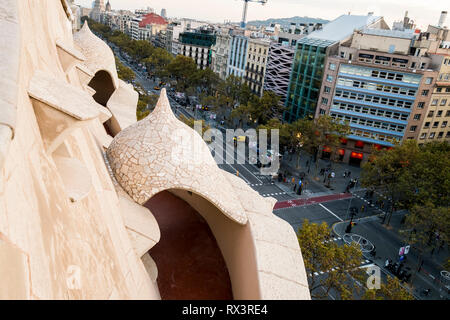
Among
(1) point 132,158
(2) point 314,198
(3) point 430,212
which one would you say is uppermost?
(1) point 132,158

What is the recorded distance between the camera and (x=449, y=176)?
29.0m

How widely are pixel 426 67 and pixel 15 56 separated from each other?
51.6 m

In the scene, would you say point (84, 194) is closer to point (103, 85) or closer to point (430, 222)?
point (103, 85)

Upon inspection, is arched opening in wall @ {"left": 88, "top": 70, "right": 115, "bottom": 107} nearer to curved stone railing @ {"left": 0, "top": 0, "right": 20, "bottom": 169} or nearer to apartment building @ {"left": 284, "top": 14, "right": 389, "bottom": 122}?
curved stone railing @ {"left": 0, "top": 0, "right": 20, "bottom": 169}

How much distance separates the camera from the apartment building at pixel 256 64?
208 feet

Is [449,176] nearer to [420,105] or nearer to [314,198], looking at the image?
[314,198]

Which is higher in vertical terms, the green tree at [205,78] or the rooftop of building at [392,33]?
the rooftop of building at [392,33]

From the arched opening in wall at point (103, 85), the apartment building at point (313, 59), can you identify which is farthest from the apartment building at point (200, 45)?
the arched opening in wall at point (103, 85)

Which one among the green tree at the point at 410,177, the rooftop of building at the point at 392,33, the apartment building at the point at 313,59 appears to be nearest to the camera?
the green tree at the point at 410,177

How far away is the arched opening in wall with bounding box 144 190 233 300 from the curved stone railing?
8.80 meters

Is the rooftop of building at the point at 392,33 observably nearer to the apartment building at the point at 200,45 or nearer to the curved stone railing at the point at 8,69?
the apartment building at the point at 200,45

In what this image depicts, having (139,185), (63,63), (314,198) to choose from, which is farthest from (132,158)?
(314,198)

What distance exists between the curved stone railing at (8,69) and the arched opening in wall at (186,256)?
8.80 meters

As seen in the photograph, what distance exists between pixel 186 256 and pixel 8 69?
10.0m
